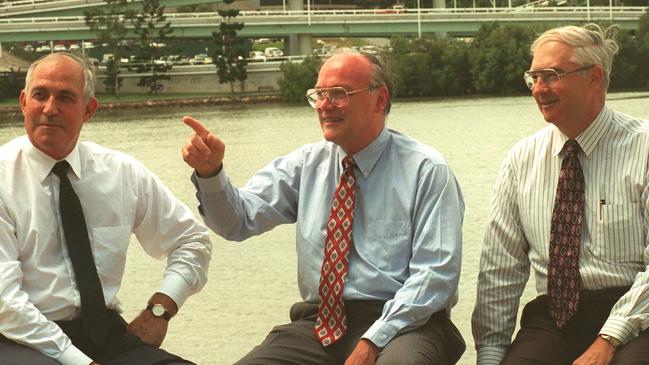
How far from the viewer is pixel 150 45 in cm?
5753

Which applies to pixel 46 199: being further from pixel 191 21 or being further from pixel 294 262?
pixel 191 21

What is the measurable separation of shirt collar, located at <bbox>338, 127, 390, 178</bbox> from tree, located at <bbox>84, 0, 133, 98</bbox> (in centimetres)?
5146

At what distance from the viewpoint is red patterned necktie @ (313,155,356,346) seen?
3.73 metres

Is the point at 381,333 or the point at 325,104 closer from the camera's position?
the point at 381,333

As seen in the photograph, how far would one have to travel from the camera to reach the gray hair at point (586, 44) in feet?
12.1

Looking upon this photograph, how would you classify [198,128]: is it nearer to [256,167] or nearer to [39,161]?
[39,161]

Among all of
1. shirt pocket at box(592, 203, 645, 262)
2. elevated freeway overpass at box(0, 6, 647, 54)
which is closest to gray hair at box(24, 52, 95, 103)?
shirt pocket at box(592, 203, 645, 262)

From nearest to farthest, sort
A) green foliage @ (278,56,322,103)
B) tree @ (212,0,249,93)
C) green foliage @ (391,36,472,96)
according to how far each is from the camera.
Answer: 1. green foliage @ (391,36,472,96)
2. green foliage @ (278,56,322,103)
3. tree @ (212,0,249,93)

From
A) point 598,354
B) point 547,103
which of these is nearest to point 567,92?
point 547,103

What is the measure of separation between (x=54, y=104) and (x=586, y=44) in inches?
62.0

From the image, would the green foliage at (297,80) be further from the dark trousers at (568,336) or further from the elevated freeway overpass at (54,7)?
the dark trousers at (568,336)

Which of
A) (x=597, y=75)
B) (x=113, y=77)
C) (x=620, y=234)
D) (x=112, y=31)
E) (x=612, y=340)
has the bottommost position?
(x=113, y=77)

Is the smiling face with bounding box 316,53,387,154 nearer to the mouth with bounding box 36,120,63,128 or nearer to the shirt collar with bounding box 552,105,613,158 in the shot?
the shirt collar with bounding box 552,105,613,158

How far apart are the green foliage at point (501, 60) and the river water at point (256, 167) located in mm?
2284
